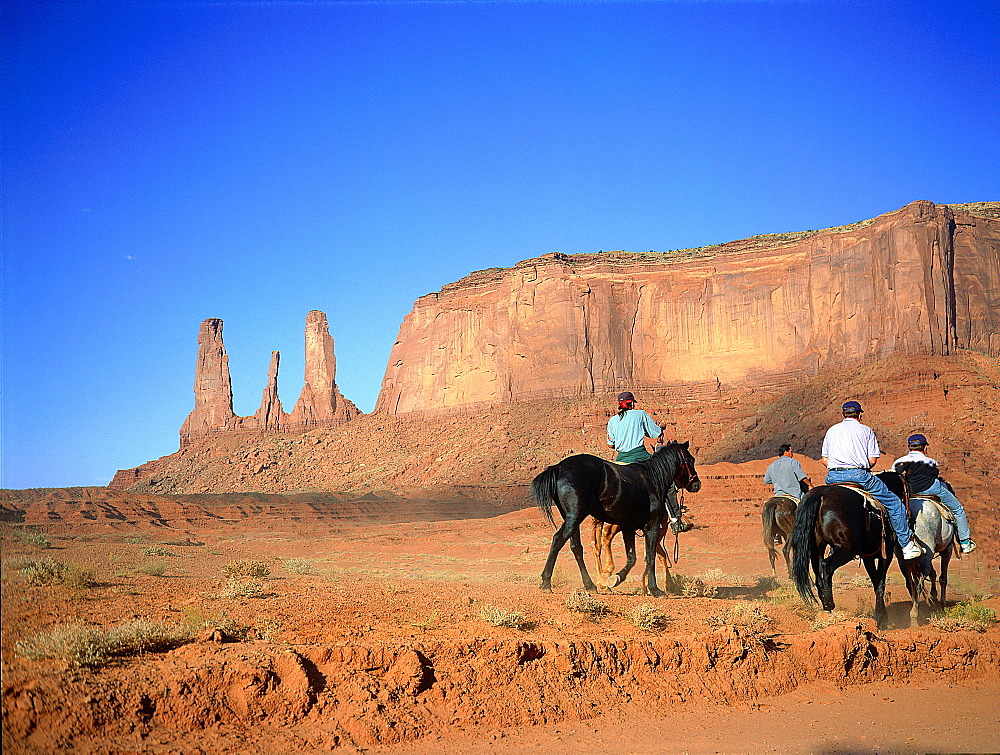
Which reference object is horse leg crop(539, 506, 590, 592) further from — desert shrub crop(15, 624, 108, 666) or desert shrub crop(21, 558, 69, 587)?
desert shrub crop(15, 624, 108, 666)

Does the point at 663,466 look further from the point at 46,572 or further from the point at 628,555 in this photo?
the point at 46,572

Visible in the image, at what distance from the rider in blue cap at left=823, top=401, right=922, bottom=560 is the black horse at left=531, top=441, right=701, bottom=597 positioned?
1.90 meters

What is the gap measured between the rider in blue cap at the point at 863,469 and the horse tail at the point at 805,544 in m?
0.56

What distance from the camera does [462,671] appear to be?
6.40 metres

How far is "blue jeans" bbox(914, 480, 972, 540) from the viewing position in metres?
11.1

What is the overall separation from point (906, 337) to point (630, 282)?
3146cm

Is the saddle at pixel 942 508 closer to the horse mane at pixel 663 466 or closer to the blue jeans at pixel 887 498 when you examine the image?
the blue jeans at pixel 887 498

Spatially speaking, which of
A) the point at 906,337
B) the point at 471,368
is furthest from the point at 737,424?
the point at 471,368

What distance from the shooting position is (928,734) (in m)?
6.33

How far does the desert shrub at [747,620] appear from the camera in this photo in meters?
8.26

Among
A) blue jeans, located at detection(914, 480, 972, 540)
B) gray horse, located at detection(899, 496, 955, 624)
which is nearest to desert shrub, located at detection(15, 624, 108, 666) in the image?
gray horse, located at detection(899, 496, 955, 624)

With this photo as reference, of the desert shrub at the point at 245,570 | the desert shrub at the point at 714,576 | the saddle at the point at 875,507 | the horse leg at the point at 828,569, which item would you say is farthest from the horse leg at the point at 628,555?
the desert shrub at the point at 245,570

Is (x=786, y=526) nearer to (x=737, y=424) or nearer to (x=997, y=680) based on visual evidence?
(x=997, y=680)

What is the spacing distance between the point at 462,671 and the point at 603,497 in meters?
4.80
